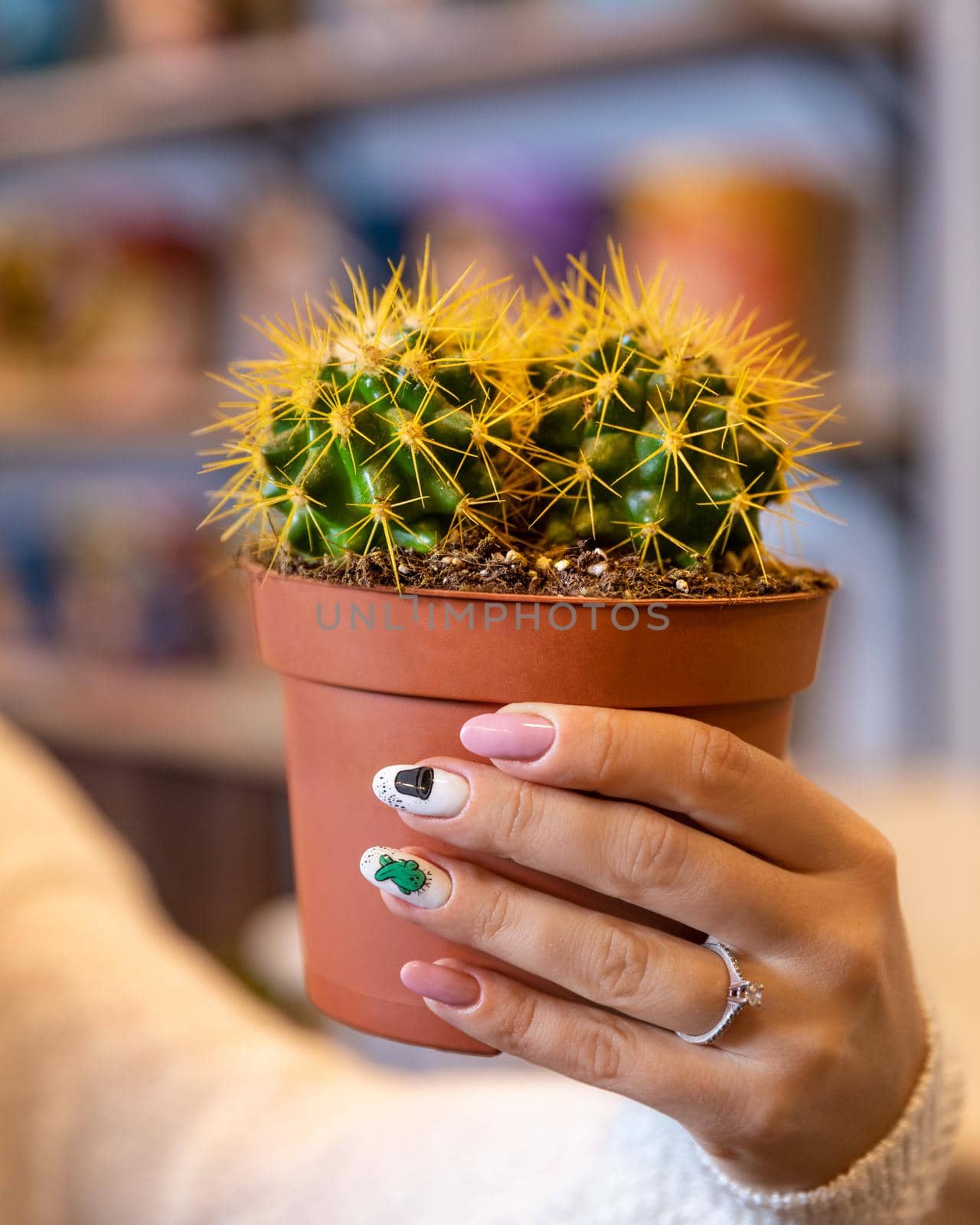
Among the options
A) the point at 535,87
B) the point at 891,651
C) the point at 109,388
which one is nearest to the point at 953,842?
the point at 891,651

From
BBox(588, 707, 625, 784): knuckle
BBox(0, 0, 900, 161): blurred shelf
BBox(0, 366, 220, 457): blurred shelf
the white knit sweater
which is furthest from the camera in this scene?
BBox(0, 366, 220, 457): blurred shelf

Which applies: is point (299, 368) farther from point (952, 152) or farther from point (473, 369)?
point (952, 152)

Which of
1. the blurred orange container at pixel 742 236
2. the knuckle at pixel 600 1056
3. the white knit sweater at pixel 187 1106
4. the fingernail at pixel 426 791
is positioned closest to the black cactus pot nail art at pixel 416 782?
the fingernail at pixel 426 791

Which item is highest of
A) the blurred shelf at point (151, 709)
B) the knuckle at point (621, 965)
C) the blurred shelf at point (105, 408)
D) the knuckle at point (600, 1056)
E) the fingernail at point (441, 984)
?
the blurred shelf at point (105, 408)

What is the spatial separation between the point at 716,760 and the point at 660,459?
0.36ft

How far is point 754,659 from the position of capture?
1.44 ft

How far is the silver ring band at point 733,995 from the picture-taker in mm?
419

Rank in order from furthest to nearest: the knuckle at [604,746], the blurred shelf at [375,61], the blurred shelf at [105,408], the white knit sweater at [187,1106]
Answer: the blurred shelf at [105,408], the blurred shelf at [375,61], the white knit sweater at [187,1106], the knuckle at [604,746]

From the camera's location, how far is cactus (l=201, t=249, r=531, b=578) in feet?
1.42

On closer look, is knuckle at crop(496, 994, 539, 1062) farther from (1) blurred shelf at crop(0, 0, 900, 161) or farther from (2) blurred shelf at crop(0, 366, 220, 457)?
(2) blurred shelf at crop(0, 366, 220, 457)

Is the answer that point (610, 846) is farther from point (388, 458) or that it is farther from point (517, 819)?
point (388, 458)

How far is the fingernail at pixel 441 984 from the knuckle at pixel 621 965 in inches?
2.0

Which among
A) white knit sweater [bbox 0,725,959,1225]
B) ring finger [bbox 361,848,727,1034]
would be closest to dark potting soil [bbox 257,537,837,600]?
ring finger [bbox 361,848,727,1034]

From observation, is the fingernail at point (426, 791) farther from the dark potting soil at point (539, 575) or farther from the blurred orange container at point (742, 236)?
the blurred orange container at point (742, 236)
